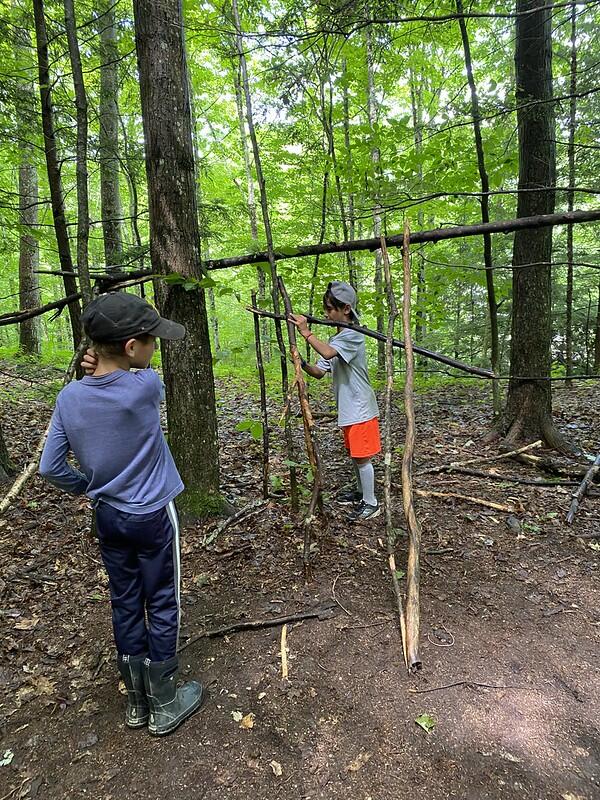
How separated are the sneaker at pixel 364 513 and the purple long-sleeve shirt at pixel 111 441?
8.53 ft

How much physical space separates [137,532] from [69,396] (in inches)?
30.2

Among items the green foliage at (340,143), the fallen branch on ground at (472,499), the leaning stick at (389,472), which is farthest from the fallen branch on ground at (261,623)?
the green foliage at (340,143)

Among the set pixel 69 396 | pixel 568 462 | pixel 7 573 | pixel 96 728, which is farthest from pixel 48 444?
pixel 568 462

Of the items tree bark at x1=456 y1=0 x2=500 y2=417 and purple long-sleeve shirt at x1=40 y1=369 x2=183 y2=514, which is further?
tree bark at x1=456 y1=0 x2=500 y2=417

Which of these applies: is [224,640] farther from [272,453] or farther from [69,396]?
[272,453]

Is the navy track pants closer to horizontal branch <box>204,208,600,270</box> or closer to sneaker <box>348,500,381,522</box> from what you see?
sneaker <box>348,500,381,522</box>

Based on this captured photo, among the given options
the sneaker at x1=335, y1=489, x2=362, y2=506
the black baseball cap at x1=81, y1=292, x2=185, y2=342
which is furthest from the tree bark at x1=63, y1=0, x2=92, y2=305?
the sneaker at x1=335, y1=489, x2=362, y2=506

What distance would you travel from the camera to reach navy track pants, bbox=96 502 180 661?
2.31 meters

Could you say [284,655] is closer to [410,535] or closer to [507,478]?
[410,535]

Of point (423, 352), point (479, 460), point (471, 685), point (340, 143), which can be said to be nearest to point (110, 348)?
point (423, 352)

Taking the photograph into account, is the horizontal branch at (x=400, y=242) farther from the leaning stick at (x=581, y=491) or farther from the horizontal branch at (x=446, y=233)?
the leaning stick at (x=581, y=491)

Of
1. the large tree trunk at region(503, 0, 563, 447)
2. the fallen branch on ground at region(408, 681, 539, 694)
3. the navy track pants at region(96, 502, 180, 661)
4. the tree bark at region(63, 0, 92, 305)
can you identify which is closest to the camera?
the navy track pants at region(96, 502, 180, 661)

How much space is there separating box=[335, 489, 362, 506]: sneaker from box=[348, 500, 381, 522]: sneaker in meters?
0.23

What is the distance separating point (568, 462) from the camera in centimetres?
559
